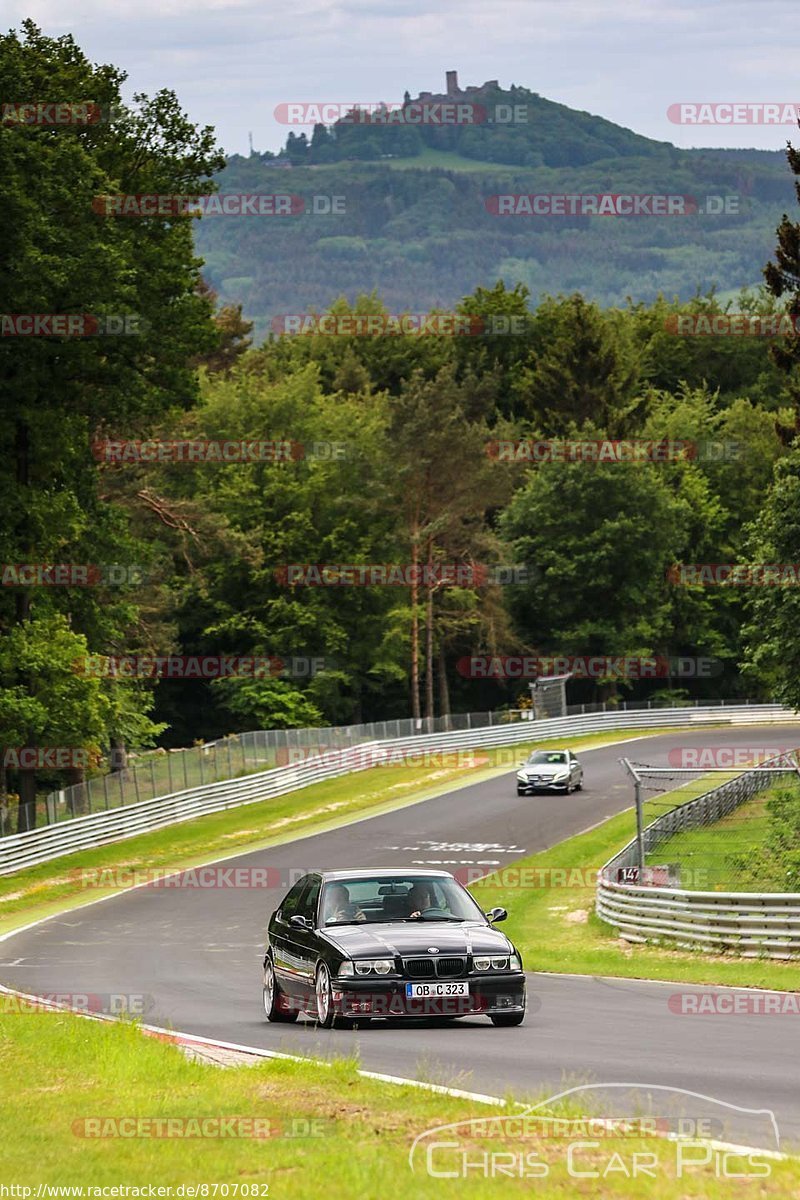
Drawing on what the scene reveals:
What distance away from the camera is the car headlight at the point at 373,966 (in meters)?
14.7

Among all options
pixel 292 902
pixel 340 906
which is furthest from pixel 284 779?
pixel 340 906

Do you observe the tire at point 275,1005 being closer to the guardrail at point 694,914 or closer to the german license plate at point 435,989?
the german license plate at point 435,989

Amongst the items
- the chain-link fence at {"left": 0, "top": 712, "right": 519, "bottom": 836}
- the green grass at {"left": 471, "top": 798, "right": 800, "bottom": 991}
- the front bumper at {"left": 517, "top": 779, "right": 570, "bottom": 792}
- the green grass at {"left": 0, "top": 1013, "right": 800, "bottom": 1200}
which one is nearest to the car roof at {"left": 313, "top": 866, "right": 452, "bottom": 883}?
the green grass at {"left": 0, "top": 1013, "right": 800, "bottom": 1200}

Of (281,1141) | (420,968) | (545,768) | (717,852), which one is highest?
(281,1141)

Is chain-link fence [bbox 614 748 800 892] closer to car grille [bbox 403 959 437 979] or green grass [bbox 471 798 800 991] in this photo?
green grass [bbox 471 798 800 991]

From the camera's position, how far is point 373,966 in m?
14.7

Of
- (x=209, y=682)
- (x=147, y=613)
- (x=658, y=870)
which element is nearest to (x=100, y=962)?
(x=658, y=870)

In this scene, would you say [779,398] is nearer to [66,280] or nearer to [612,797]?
[612,797]

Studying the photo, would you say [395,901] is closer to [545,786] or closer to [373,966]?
[373,966]

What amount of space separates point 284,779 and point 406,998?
137 ft

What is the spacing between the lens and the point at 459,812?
159 feet

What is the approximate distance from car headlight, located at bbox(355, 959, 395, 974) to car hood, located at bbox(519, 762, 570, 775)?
36.8 meters

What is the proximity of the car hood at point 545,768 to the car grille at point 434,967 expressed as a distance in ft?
120

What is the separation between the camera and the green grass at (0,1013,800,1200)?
7.30 metres
